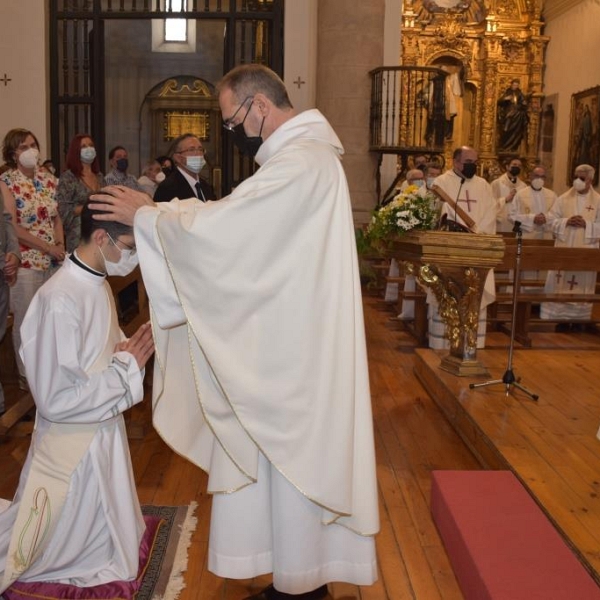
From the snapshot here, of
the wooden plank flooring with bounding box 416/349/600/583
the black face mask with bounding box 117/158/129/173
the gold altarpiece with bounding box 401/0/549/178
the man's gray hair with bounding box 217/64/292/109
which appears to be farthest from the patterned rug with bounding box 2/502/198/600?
the gold altarpiece with bounding box 401/0/549/178

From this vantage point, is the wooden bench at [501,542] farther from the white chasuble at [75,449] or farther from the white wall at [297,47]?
the white wall at [297,47]

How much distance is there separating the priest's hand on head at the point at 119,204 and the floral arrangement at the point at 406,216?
3.57 m

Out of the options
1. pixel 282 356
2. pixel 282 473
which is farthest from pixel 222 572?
pixel 282 356

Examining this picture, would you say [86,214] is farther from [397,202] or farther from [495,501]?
[397,202]

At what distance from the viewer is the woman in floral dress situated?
5.57m

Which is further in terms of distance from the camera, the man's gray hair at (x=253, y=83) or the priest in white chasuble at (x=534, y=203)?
the priest in white chasuble at (x=534, y=203)

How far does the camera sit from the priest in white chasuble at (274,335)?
265 centimetres

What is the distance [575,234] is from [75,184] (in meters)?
6.24

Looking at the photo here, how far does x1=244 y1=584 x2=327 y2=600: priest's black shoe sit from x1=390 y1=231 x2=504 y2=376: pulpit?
3205mm

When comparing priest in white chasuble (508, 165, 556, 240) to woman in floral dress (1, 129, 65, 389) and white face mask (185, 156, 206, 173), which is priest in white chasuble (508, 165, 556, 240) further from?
woman in floral dress (1, 129, 65, 389)

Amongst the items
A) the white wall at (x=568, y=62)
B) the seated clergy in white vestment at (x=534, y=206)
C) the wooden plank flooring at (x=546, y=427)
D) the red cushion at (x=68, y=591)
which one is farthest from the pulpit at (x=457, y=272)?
the white wall at (x=568, y=62)

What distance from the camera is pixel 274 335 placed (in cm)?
270

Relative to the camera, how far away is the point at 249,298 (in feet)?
8.76

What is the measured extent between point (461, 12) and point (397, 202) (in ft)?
47.0
